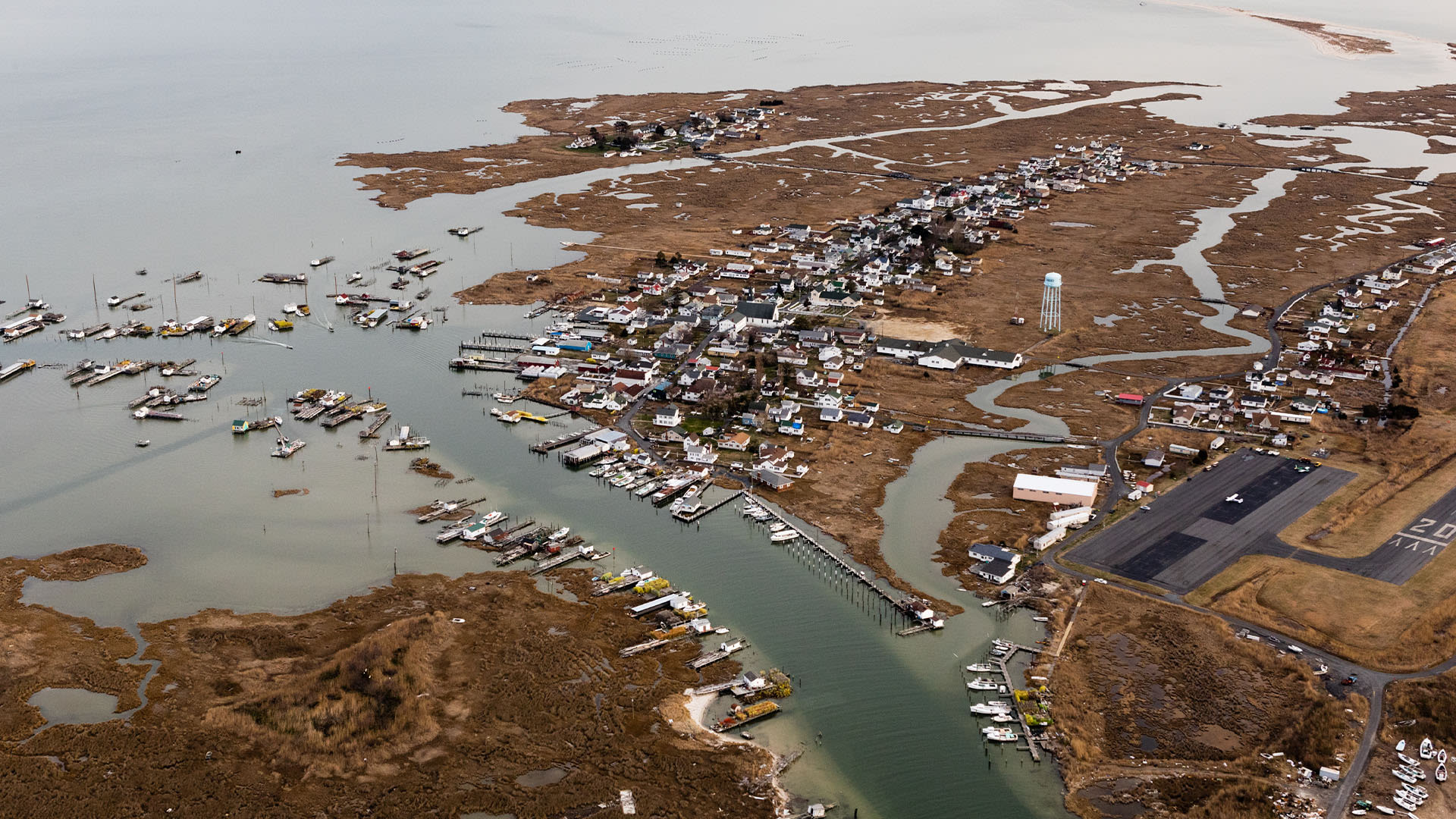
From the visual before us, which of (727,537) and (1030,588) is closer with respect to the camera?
(1030,588)

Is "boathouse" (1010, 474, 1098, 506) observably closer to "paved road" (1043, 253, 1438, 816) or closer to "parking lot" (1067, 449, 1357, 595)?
"paved road" (1043, 253, 1438, 816)

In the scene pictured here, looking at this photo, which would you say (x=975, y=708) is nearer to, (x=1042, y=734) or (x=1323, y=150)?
(x=1042, y=734)

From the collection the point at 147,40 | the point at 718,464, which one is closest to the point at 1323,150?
the point at 718,464

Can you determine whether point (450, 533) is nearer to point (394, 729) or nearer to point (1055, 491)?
point (394, 729)

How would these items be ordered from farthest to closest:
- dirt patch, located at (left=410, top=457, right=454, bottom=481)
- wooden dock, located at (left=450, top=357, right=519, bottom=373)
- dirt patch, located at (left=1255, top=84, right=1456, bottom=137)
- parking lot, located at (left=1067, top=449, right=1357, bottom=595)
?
dirt patch, located at (left=1255, top=84, right=1456, bottom=137) → wooden dock, located at (left=450, top=357, right=519, bottom=373) → dirt patch, located at (left=410, top=457, right=454, bottom=481) → parking lot, located at (left=1067, top=449, right=1357, bottom=595)

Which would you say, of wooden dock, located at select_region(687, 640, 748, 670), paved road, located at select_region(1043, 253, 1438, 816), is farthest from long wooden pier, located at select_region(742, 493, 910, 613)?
paved road, located at select_region(1043, 253, 1438, 816)

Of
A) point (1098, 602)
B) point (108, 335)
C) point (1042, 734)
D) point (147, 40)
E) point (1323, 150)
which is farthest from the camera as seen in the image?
point (147, 40)

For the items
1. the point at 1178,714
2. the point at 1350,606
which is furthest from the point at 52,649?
the point at 1350,606
